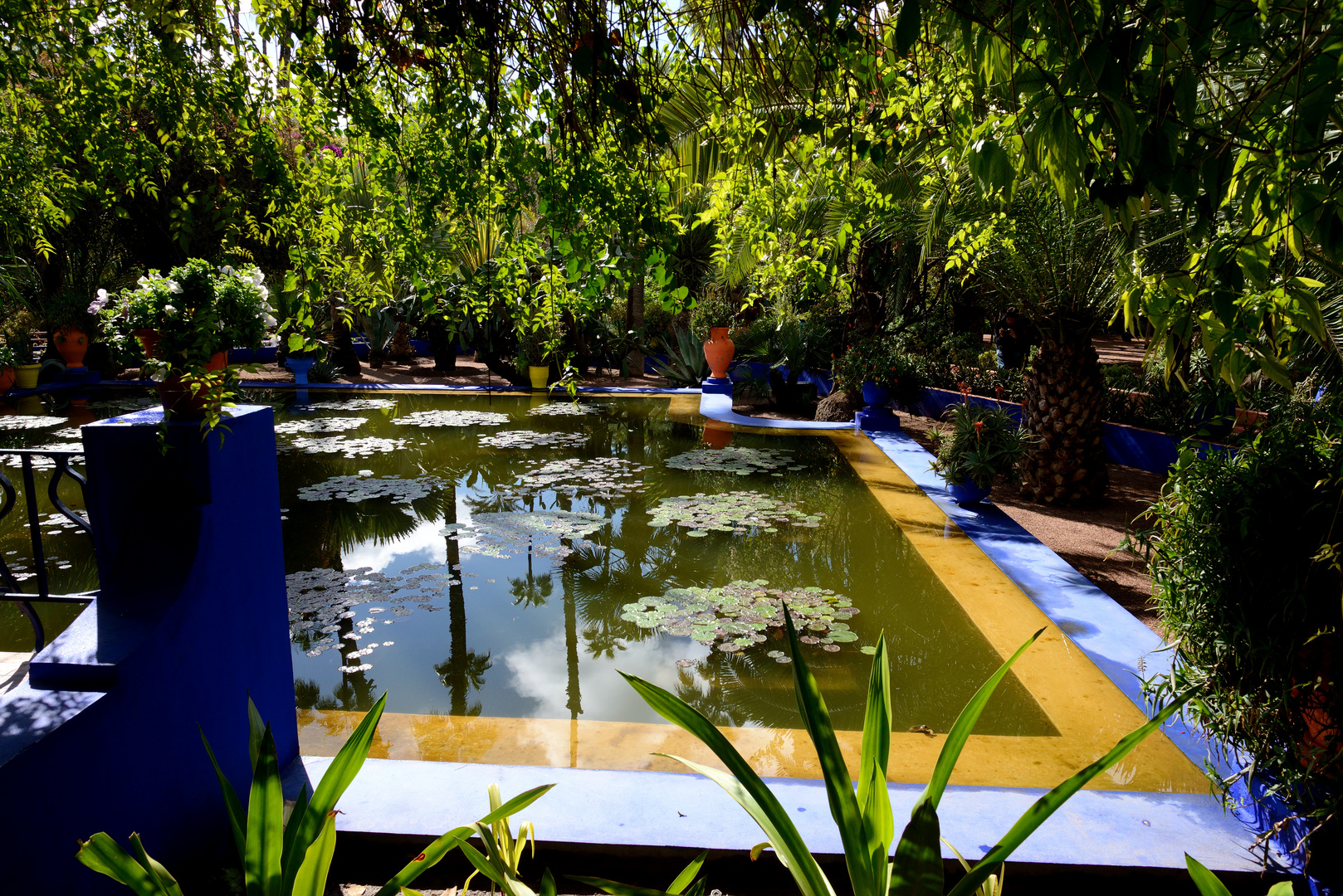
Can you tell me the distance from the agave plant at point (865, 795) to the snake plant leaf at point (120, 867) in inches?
35.1

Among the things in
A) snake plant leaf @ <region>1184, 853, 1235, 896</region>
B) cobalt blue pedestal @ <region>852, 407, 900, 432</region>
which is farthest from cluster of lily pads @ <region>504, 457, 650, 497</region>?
snake plant leaf @ <region>1184, 853, 1235, 896</region>

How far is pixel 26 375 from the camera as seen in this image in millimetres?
11914

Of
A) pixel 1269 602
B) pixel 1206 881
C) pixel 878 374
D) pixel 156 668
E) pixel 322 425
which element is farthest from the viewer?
pixel 322 425

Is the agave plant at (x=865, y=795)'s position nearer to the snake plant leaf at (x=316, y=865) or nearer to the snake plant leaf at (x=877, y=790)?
the snake plant leaf at (x=877, y=790)

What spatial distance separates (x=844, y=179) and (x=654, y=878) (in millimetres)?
2712

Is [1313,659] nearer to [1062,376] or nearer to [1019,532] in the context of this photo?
[1019,532]

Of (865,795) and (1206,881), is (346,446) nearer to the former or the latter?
(865,795)

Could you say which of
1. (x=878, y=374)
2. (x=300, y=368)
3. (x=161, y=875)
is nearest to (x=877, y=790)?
(x=161, y=875)

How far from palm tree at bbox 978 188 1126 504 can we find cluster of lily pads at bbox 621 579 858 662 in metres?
3.12

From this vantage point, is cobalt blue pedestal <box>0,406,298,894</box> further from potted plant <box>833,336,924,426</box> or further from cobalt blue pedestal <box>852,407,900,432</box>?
potted plant <box>833,336,924,426</box>

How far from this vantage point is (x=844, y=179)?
3.22 m

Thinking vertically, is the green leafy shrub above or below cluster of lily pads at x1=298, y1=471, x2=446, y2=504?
above

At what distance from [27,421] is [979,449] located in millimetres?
11371

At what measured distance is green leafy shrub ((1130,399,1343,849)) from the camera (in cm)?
203
